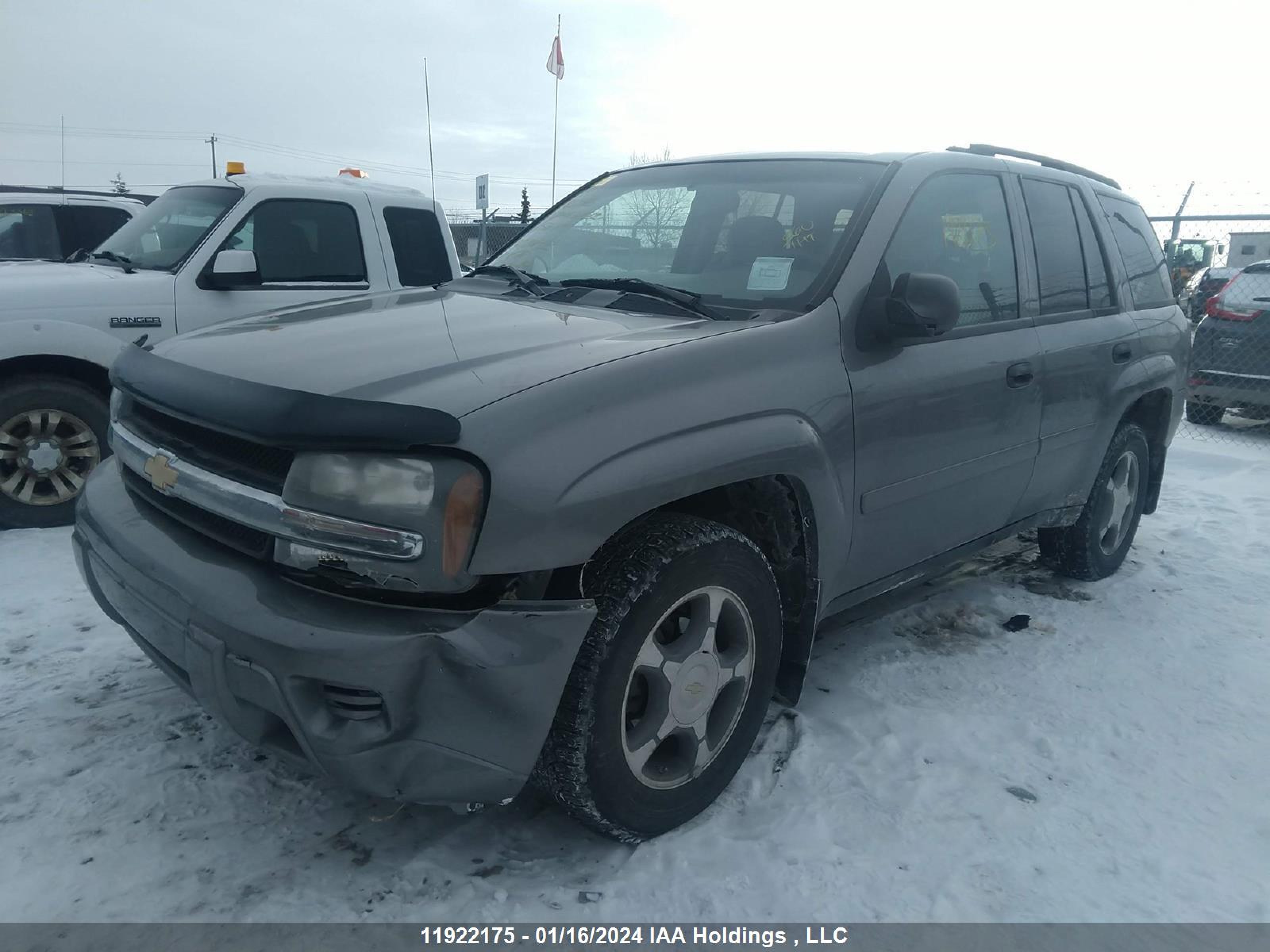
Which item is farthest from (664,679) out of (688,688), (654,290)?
(654,290)

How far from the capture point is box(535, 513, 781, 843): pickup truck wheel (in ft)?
7.12

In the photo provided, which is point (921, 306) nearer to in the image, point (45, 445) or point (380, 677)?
point (380, 677)

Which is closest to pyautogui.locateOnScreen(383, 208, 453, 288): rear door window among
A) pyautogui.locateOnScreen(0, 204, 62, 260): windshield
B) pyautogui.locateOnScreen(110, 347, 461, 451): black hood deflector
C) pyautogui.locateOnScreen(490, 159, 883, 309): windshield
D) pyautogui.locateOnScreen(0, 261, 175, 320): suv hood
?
pyautogui.locateOnScreen(0, 261, 175, 320): suv hood

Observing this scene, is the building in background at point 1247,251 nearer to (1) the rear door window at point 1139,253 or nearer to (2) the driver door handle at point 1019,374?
(1) the rear door window at point 1139,253

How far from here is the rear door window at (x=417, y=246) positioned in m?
5.86

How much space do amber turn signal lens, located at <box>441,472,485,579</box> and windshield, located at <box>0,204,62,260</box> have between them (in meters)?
5.93

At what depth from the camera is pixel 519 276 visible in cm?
342

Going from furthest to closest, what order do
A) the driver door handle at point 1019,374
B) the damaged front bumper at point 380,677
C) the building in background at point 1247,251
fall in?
the building in background at point 1247,251, the driver door handle at point 1019,374, the damaged front bumper at point 380,677

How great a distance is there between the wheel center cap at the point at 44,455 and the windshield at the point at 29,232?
230 cm

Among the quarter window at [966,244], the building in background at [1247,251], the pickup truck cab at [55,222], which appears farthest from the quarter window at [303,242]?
the building in background at [1247,251]

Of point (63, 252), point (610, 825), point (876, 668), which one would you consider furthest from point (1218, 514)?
point (63, 252)

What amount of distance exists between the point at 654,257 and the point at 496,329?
0.87m

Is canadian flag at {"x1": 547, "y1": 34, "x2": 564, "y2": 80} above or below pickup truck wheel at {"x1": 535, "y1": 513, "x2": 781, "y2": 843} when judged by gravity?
above

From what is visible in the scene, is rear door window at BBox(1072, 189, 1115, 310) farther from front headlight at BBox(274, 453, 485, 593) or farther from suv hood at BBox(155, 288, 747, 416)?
front headlight at BBox(274, 453, 485, 593)
